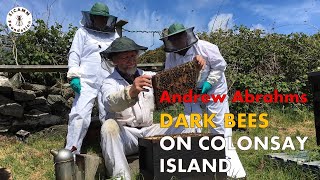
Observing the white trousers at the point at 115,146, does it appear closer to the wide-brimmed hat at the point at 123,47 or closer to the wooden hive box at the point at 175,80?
the wooden hive box at the point at 175,80

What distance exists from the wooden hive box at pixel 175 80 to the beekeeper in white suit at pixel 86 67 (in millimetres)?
1076

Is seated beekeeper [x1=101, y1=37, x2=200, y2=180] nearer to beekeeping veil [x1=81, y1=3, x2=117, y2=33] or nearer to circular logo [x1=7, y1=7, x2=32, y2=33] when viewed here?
beekeeping veil [x1=81, y1=3, x2=117, y2=33]

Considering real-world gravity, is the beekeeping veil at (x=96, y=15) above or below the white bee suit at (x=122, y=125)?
above

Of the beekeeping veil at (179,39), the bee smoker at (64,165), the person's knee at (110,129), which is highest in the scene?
the beekeeping veil at (179,39)

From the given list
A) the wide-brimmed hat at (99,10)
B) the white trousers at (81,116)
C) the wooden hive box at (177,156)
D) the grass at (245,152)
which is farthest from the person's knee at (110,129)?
the wide-brimmed hat at (99,10)

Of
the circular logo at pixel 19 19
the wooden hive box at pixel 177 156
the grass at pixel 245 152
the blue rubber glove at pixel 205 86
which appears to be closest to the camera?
the wooden hive box at pixel 177 156

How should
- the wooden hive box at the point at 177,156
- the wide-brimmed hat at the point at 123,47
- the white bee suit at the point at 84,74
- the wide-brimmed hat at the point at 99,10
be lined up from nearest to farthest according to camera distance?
the wooden hive box at the point at 177,156 → the wide-brimmed hat at the point at 123,47 → the white bee suit at the point at 84,74 → the wide-brimmed hat at the point at 99,10

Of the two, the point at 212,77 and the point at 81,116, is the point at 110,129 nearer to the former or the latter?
the point at 81,116

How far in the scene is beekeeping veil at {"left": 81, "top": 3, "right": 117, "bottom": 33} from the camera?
4.21m

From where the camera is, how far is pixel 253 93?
281 inches

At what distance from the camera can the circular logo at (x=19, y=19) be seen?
6.03m

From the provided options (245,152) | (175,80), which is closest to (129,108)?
(175,80)

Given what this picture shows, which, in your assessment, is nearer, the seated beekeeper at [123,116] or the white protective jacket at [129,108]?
the seated beekeeper at [123,116]

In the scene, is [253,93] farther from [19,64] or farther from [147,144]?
[147,144]
